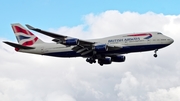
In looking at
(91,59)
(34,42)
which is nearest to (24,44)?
(34,42)

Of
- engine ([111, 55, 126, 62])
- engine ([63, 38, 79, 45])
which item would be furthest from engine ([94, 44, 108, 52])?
engine ([111, 55, 126, 62])

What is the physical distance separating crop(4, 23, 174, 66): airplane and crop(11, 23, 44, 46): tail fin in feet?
5.79

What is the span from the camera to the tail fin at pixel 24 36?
3679 inches

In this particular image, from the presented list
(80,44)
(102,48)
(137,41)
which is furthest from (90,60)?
(137,41)

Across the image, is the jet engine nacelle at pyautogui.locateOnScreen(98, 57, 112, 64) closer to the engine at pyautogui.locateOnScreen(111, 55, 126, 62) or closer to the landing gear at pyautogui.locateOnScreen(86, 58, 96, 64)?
the engine at pyautogui.locateOnScreen(111, 55, 126, 62)

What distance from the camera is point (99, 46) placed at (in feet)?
272

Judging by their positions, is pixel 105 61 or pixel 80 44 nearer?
pixel 80 44

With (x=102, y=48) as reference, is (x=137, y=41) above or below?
above

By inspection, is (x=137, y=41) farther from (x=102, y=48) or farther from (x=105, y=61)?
(x=105, y=61)

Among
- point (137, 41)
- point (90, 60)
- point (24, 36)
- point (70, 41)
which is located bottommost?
point (90, 60)

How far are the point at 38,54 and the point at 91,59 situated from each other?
10.7 m

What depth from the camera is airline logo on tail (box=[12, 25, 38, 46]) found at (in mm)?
93688

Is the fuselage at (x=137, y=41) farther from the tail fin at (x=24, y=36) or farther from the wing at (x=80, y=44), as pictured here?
the tail fin at (x=24, y=36)

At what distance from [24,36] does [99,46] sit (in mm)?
19223
